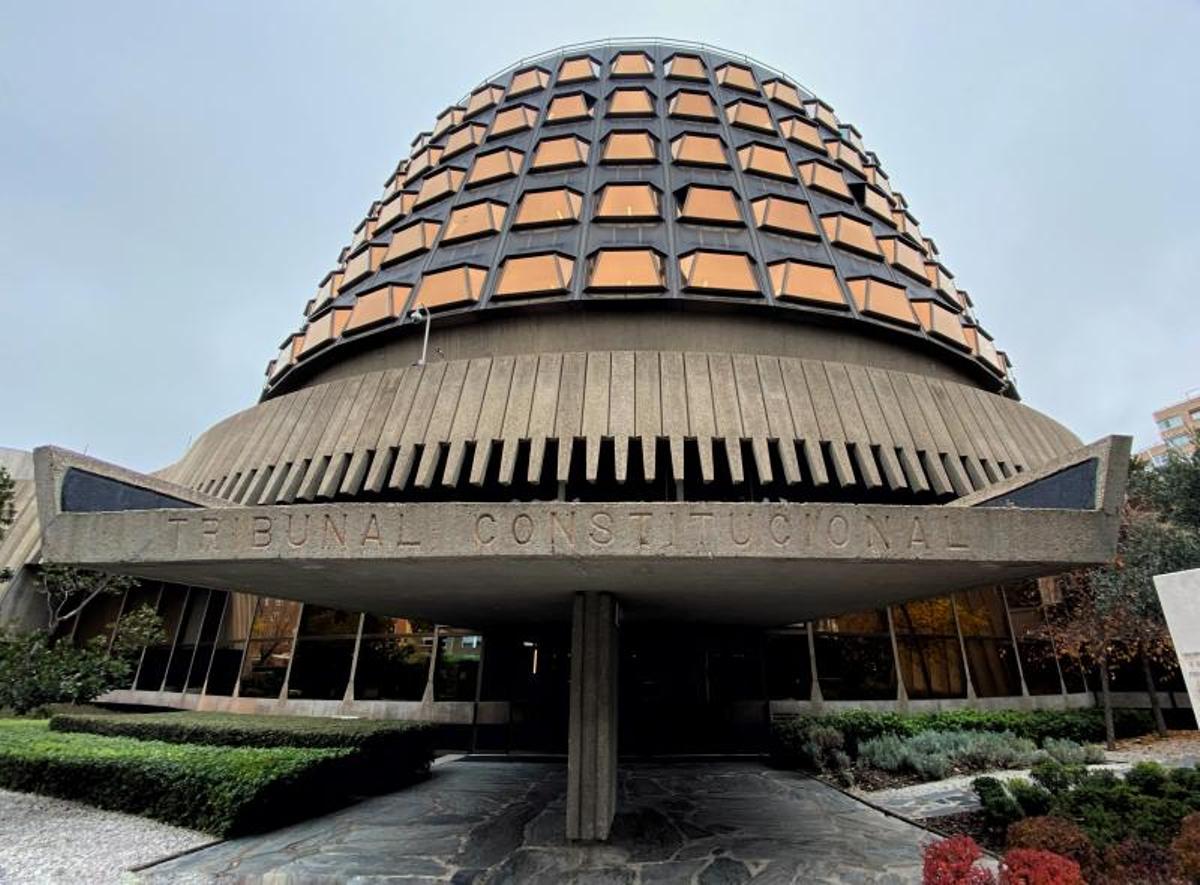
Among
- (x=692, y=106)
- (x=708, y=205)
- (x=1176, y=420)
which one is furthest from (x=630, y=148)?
(x=1176, y=420)

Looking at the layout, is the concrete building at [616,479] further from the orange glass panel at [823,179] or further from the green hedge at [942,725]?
the green hedge at [942,725]

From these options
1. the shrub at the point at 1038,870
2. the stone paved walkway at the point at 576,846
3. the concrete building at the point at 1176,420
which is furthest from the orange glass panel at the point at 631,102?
the concrete building at the point at 1176,420

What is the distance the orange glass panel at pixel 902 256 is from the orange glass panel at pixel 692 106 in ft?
25.3

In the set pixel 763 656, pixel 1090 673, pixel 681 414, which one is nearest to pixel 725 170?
pixel 681 414

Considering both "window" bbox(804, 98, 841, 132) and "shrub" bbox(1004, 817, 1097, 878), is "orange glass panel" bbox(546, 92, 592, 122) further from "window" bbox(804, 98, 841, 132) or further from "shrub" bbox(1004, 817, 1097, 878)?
"shrub" bbox(1004, 817, 1097, 878)

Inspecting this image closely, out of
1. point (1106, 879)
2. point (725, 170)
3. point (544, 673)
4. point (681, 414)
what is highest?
point (725, 170)

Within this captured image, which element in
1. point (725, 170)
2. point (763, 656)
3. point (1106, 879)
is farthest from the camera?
point (725, 170)

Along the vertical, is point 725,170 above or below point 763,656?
above

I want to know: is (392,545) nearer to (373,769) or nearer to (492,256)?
(373,769)

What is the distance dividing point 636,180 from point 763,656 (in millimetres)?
14162

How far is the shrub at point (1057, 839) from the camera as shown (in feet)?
19.1

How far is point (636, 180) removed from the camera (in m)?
20.8

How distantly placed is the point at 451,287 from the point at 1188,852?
17.4 metres

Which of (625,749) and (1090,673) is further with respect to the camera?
(1090,673)
